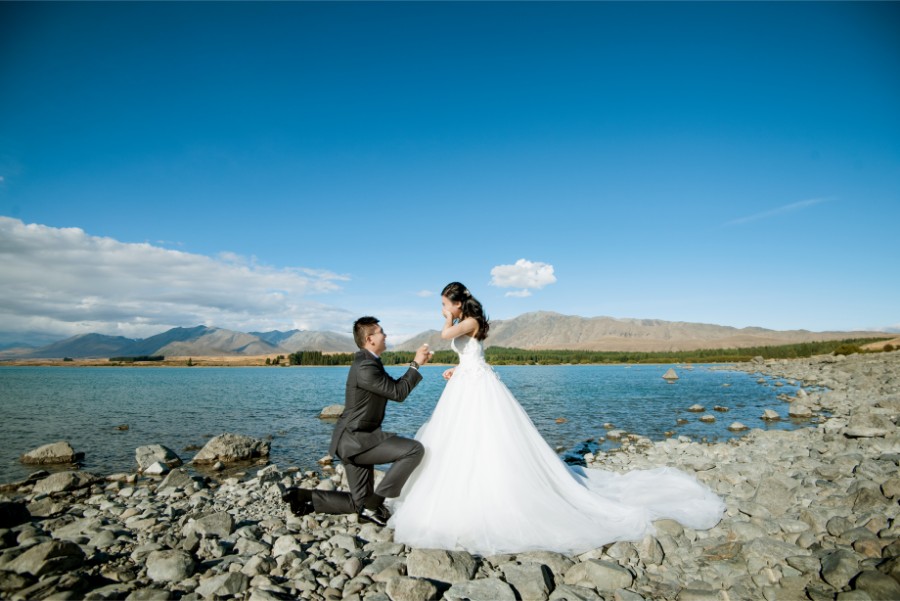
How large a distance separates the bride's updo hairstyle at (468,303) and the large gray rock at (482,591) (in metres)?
→ 3.30

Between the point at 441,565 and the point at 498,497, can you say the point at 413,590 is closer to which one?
the point at 441,565

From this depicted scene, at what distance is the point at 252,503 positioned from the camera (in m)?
9.18

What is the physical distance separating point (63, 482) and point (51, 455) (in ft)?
15.0

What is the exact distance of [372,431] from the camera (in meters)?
6.73

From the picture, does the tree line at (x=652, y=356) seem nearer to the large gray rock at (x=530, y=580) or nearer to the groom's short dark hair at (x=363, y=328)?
the groom's short dark hair at (x=363, y=328)

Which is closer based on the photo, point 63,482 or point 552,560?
point 552,560

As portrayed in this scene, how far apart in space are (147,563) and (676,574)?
6476mm

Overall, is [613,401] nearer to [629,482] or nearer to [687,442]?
[687,442]

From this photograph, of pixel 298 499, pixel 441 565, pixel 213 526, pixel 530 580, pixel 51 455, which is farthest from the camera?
pixel 51 455

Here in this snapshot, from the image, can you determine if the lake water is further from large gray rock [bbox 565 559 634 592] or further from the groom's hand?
large gray rock [bbox 565 559 634 592]

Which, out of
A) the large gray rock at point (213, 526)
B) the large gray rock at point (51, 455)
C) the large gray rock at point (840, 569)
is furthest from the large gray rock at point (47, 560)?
the large gray rock at point (51, 455)

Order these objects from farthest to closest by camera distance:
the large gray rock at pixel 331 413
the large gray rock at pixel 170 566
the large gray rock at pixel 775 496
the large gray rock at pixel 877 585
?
the large gray rock at pixel 331 413 → the large gray rock at pixel 775 496 → the large gray rock at pixel 170 566 → the large gray rock at pixel 877 585

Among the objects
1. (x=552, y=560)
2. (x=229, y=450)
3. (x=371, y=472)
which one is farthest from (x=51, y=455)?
(x=552, y=560)

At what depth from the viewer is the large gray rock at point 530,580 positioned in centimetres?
466
